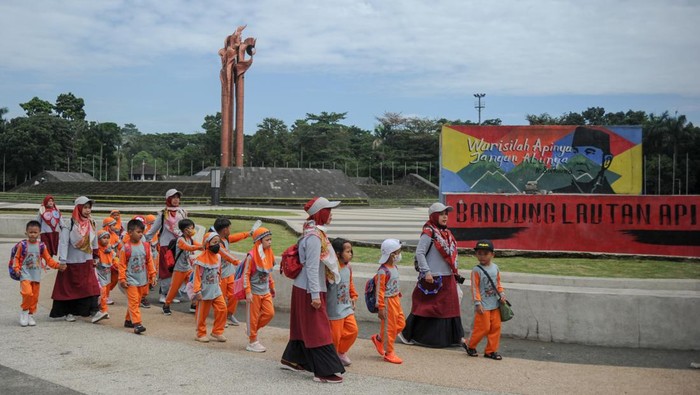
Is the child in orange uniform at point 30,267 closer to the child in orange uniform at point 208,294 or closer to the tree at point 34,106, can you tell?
the child in orange uniform at point 208,294

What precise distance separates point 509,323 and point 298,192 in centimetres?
3768

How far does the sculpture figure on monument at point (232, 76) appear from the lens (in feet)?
155

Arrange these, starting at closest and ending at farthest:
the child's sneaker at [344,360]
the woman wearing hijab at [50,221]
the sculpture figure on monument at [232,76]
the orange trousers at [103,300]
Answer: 1. the child's sneaker at [344,360]
2. the orange trousers at [103,300]
3. the woman wearing hijab at [50,221]
4. the sculpture figure on monument at [232,76]

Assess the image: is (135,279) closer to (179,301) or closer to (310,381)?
(179,301)

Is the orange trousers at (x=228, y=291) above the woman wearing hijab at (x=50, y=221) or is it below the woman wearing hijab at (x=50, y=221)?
below

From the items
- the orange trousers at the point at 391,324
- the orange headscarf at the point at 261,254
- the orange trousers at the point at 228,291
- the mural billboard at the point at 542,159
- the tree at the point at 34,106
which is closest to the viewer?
the orange trousers at the point at 391,324

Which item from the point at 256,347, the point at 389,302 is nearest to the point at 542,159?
the point at 389,302

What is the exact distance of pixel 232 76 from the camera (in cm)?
4756

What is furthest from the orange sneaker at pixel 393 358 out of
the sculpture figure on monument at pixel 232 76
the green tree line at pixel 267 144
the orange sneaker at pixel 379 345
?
the green tree line at pixel 267 144

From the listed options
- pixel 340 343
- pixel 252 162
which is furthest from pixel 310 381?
pixel 252 162

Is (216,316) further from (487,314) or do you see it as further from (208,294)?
(487,314)

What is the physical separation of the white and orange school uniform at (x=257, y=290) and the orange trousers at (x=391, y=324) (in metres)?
1.25

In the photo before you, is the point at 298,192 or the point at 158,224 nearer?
the point at 158,224

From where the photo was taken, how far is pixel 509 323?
23.7 ft
